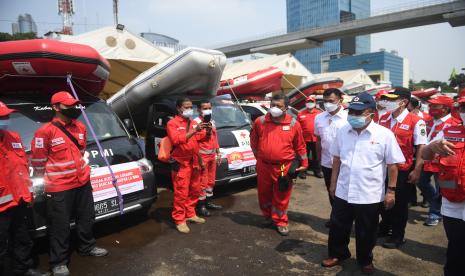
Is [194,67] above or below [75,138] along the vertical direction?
above

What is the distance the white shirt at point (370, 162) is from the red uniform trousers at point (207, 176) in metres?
2.27

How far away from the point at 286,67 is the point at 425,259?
50.9 feet

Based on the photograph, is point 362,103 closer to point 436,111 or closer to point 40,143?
point 436,111

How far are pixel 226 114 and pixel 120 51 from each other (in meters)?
5.17

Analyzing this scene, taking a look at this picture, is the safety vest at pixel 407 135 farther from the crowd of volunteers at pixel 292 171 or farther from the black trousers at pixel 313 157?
the black trousers at pixel 313 157

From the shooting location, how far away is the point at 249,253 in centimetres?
379

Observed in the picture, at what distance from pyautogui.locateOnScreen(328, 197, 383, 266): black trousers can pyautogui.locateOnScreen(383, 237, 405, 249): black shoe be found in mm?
734

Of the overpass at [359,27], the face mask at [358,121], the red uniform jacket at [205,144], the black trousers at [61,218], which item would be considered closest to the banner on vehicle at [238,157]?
the red uniform jacket at [205,144]

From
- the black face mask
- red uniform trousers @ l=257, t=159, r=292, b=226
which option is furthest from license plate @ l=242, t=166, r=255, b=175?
the black face mask

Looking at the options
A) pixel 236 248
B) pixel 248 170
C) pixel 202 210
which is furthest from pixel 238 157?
pixel 236 248

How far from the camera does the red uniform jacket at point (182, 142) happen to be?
429cm

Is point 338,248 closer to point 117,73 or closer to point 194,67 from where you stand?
point 194,67

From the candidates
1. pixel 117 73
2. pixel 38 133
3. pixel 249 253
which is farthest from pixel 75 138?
pixel 117 73

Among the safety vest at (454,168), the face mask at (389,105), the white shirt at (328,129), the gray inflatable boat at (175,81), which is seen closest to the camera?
the safety vest at (454,168)
